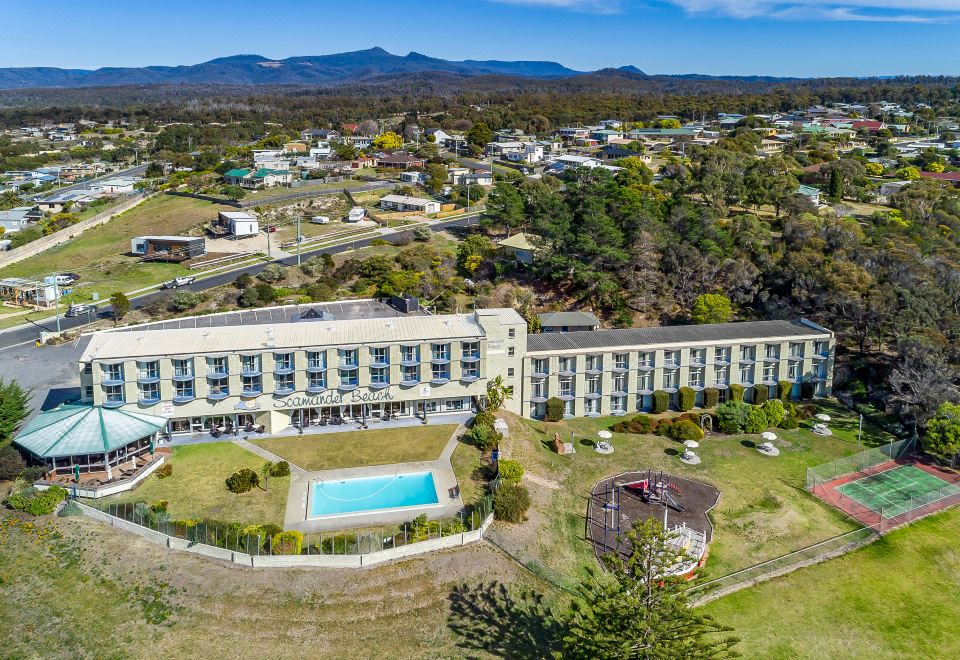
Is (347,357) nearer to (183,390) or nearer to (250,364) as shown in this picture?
(250,364)

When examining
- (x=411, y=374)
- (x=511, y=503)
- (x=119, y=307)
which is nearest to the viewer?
(x=511, y=503)

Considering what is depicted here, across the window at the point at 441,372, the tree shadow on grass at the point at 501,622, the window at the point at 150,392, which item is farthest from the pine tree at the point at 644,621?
the window at the point at 150,392

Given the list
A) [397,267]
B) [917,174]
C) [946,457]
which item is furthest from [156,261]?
[917,174]

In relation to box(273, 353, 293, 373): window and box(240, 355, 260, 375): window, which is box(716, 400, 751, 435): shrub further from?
box(240, 355, 260, 375): window

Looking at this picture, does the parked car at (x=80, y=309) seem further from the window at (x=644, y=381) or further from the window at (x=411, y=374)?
the window at (x=644, y=381)

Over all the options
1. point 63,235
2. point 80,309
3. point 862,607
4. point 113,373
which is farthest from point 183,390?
point 63,235

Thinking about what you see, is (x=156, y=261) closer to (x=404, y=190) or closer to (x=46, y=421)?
(x=404, y=190)
